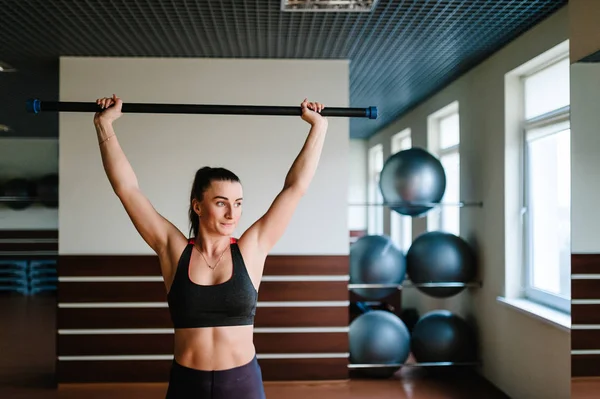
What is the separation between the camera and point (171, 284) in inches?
71.7

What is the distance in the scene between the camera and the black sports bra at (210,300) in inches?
69.9

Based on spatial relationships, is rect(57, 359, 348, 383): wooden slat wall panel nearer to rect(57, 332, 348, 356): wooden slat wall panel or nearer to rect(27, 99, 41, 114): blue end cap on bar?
rect(57, 332, 348, 356): wooden slat wall panel

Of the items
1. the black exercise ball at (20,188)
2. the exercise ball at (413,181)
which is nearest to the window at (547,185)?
the exercise ball at (413,181)

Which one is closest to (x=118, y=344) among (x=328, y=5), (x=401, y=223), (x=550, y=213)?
(x=328, y=5)

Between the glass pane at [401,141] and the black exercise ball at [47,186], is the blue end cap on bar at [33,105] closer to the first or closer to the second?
the glass pane at [401,141]

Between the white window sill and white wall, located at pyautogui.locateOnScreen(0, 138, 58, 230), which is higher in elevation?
white wall, located at pyautogui.locateOnScreen(0, 138, 58, 230)

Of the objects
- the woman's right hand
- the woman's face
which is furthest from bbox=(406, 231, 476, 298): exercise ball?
the woman's right hand

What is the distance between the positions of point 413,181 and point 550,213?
3.17 ft

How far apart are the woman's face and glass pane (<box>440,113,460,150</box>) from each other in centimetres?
426

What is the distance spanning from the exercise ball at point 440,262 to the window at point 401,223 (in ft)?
8.88

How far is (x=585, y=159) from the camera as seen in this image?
2.70 metres

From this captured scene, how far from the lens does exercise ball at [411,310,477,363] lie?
4.61 metres

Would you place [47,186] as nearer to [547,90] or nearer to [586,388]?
[547,90]

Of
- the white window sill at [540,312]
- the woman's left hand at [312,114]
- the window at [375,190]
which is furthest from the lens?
the window at [375,190]
